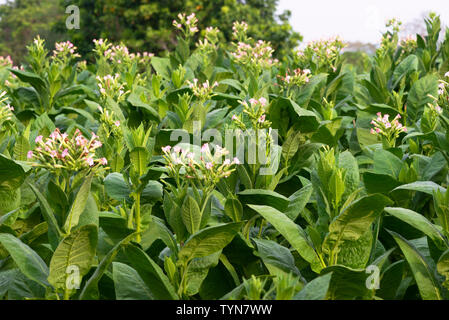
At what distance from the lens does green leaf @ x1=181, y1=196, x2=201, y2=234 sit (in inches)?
70.2

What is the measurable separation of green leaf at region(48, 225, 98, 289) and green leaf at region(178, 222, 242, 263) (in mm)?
306

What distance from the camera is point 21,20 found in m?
55.3

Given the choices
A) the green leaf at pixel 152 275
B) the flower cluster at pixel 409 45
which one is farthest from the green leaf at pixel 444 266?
the flower cluster at pixel 409 45

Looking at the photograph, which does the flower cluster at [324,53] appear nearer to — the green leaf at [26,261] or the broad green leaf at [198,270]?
the broad green leaf at [198,270]

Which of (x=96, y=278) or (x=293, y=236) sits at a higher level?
A: (x=293, y=236)

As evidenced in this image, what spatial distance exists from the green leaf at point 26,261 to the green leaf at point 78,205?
0.16 meters

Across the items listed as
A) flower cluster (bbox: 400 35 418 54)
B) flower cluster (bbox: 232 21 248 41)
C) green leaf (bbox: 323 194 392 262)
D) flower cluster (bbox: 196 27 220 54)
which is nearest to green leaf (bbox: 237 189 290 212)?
green leaf (bbox: 323 194 392 262)

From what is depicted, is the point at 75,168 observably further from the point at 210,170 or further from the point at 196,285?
the point at 196,285

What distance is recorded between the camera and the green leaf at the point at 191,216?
1783 mm

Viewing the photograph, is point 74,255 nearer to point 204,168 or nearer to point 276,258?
point 204,168

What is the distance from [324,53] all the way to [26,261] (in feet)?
10.6

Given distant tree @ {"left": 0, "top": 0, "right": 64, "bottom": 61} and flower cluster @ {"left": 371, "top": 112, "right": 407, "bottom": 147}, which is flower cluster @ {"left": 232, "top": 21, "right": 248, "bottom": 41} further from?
distant tree @ {"left": 0, "top": 0, "right": 64, "bottom": 61}

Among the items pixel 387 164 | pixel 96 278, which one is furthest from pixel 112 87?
pixel 96 278

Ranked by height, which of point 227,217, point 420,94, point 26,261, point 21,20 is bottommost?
point 26,261
